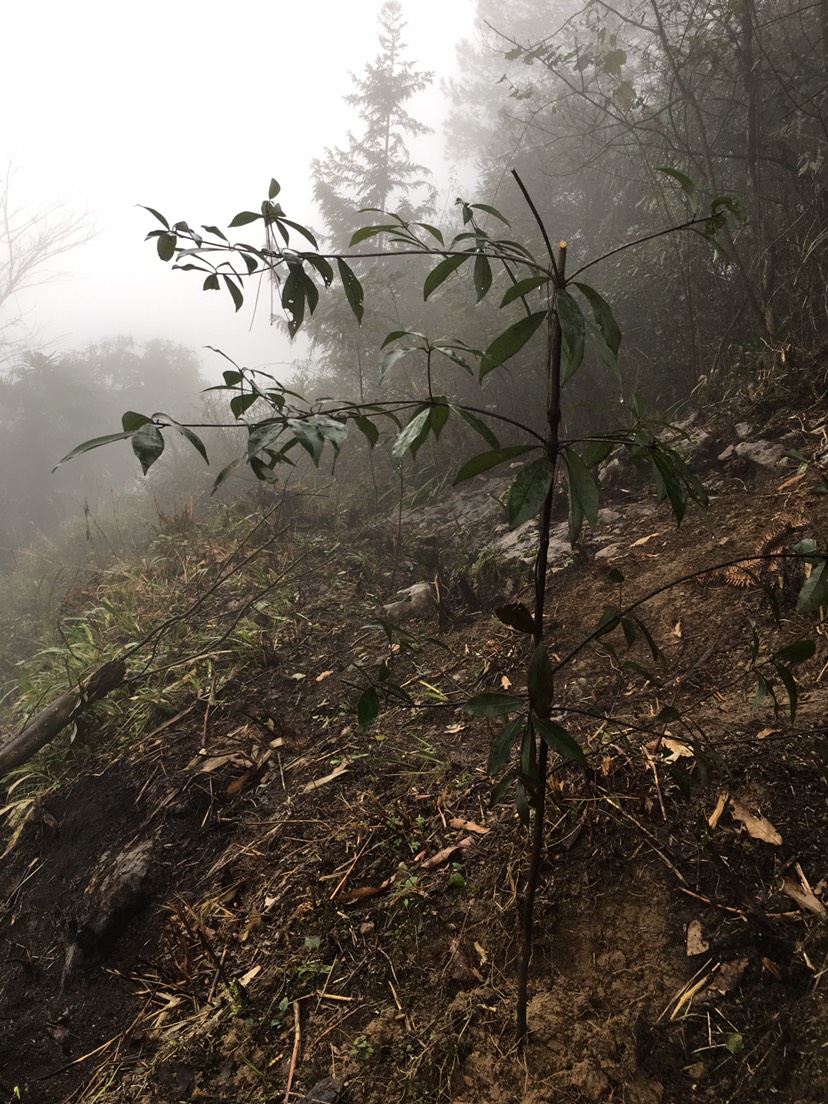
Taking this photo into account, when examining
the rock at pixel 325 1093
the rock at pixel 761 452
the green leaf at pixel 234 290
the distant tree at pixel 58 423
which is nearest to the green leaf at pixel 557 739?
the green leaf at pixel 234 290

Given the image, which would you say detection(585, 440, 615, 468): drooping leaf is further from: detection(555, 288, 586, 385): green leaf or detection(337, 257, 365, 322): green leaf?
detection(337, 257, 365, 322): green leaf

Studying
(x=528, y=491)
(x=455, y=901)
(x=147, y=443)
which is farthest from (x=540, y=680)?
(x=455, y=901)

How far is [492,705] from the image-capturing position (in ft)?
2.44

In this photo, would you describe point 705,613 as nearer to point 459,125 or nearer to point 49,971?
point 49,971

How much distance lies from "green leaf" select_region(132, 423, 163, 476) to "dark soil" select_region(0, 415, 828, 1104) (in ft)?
1.71

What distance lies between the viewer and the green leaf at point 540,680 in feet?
2.14

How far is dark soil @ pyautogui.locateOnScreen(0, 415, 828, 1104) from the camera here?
100 cm

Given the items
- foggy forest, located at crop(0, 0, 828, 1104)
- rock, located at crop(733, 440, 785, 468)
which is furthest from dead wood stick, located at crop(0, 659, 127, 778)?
rock, located at crop(733, 440, 785, 468)

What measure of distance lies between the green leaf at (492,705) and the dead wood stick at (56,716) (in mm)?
2813

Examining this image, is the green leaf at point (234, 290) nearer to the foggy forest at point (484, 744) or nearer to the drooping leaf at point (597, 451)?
the foggy forest at point (484, 744)

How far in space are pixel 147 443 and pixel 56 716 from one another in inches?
111

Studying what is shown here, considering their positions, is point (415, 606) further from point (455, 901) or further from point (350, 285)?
point (350, 285)

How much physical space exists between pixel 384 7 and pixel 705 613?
46.1 ft

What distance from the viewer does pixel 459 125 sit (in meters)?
17.5
